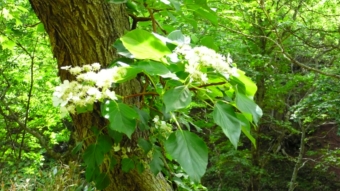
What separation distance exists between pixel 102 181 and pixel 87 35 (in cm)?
40

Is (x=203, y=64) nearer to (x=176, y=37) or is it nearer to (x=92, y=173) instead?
(x=176, y=37)

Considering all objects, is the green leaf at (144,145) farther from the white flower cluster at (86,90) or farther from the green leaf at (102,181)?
the white flower cluster at (86,90)

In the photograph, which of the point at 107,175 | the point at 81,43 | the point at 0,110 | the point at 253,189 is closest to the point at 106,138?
the point at 107,175

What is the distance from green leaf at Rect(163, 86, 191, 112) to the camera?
63 centimetres

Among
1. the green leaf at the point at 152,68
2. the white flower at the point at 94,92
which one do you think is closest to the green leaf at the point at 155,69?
the green leaf at the point at 152,68

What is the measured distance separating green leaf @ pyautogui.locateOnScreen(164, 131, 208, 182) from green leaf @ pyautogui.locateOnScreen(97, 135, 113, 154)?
→ 0.21 meters

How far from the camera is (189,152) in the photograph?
663 mm

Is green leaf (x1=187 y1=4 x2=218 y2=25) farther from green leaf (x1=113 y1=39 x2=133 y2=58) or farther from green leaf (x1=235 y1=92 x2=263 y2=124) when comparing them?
green leaf (x1=235 y1=92 x2=263 y2=124)

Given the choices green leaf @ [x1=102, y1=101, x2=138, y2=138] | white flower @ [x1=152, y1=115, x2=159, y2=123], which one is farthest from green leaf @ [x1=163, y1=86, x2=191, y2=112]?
white flower @ [x1=152, y1=115, x2=159, y2=123]

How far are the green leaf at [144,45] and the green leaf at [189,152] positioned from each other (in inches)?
6.8

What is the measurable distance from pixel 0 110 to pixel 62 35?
453cm

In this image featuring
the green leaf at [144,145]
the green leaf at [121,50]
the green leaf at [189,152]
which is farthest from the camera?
the green leaf at [144,145]

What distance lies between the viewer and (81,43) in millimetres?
900

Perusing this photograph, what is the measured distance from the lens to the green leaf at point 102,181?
3.11 feet
